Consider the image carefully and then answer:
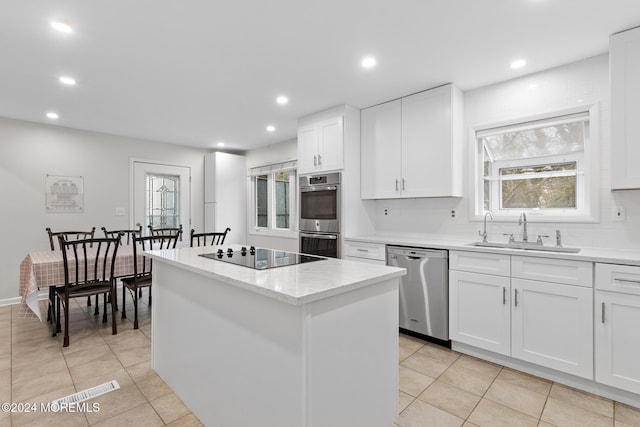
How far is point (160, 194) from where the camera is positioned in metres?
5.38

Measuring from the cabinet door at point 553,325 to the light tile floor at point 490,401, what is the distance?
0.18 metres

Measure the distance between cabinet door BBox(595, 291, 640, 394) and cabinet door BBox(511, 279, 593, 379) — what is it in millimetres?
48

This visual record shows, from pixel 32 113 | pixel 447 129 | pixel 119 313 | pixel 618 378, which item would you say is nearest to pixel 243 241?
pixel 119 313

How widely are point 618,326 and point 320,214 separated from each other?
2699 mm

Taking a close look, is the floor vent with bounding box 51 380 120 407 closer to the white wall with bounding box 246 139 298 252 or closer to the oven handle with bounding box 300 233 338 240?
the oven handle with bounding box 300 233 338 240

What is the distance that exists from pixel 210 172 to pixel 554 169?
16.1 feet

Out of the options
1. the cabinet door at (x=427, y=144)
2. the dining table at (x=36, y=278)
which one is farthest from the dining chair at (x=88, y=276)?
the cabinet door at (x=427, y=144)

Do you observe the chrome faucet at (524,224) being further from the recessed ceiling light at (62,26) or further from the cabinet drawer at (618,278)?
the recessed ceiling light at (62,26)

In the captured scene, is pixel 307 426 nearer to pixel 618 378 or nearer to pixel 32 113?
pixel 618 378

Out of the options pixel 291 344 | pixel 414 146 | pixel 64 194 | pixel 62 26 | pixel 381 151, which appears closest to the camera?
pixel 291 344

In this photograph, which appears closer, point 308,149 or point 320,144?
point 320,144

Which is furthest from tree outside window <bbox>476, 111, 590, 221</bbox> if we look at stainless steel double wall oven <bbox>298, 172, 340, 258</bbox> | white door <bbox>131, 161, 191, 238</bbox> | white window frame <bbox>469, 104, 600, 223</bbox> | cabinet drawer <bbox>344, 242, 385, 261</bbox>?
white door <bbox>131, 161, 191, 238</bbox>

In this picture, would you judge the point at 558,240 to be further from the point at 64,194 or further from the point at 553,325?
the point at 64,194

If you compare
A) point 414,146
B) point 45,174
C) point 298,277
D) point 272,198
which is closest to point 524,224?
point 414,146
